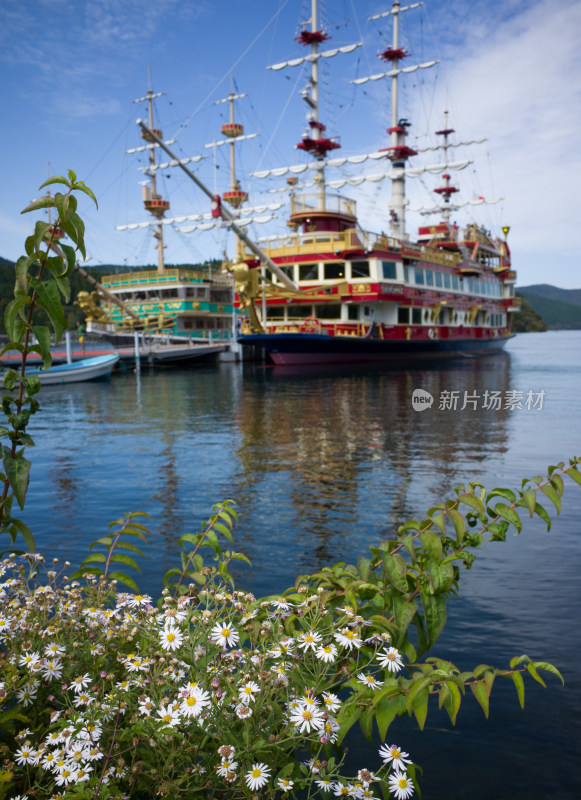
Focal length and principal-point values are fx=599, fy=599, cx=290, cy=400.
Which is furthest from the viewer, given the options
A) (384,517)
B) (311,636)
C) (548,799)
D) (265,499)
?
(265,499)

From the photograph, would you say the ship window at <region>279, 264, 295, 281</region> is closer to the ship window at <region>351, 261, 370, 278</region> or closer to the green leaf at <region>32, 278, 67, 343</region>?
the ship window at <region>351, 261, 370, 278</region>

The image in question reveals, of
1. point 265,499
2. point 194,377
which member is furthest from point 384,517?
point 194,377

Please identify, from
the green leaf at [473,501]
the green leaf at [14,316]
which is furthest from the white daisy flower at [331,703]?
the green leaf at [14,316]

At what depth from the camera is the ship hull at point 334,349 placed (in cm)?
3488

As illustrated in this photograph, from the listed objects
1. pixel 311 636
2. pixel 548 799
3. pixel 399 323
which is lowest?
pixel 548 799

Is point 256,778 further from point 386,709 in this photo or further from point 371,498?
point 371,498

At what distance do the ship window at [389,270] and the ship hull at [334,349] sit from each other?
4.23 meters

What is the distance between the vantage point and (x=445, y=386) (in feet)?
89.4

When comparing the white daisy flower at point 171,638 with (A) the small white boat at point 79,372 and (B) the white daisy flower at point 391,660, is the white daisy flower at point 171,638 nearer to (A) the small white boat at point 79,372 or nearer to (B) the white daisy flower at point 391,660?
(B) the white daisy flower at point 391,660

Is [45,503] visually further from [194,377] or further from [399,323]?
[399,323]

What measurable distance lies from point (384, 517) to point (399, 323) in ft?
119

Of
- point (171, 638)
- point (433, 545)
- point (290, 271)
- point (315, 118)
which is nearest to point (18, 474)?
point (171, 638)

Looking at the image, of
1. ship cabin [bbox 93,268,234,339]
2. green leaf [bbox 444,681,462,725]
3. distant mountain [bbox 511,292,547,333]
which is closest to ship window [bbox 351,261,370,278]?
ship cabin [bbox 93,268,234,339]

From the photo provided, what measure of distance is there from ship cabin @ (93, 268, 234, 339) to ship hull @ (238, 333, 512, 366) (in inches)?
852
